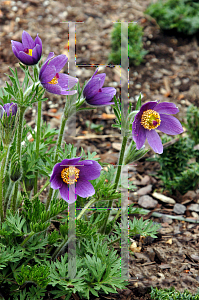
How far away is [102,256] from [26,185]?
1.76ft

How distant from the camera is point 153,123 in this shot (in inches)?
57.6

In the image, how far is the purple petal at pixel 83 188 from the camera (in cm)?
150

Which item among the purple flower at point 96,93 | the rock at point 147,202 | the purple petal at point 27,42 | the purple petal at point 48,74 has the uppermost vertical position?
the purple petal at point 27,42

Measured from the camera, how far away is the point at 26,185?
1845 mm

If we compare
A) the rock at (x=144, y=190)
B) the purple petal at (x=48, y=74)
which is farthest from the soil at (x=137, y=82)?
→ the purple petal at (x=48, y=74)

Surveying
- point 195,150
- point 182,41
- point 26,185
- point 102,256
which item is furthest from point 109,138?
point 182,41

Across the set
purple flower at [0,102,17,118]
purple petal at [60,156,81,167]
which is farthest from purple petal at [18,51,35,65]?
purple petal at [60,156,81,167]

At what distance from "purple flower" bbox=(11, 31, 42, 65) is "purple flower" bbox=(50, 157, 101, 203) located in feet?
1.38

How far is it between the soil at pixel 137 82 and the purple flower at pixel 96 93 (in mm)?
615

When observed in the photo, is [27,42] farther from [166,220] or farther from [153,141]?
[166,220]

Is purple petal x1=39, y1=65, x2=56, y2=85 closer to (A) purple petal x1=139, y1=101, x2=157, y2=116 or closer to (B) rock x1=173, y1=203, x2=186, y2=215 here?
(A) purple petal x1=139, y1=101, x2=157, y2=116

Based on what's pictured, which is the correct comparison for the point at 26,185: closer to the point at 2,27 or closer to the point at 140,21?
the point at 2,27

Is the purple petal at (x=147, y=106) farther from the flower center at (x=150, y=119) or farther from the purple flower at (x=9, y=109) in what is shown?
the purple flower at (x=9, y=109)

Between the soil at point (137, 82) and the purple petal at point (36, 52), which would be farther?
the soil at point (137, 82)
